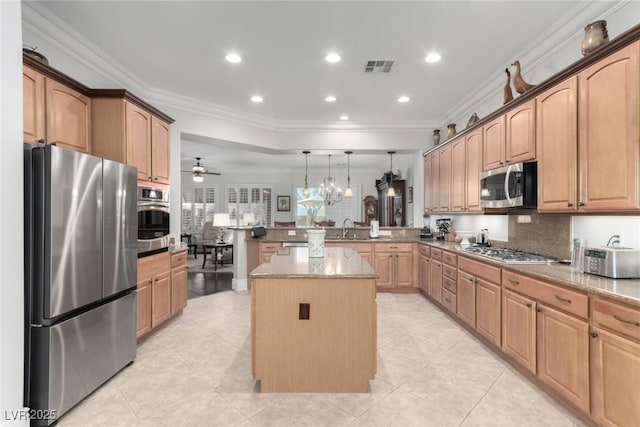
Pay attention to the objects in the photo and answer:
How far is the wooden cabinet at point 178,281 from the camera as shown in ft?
12.0

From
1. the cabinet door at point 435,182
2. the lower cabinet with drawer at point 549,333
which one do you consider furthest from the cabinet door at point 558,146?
the cabinet door at point 435,182

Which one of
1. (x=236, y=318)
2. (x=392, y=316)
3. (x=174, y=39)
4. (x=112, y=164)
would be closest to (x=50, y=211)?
(x=112, y=164)

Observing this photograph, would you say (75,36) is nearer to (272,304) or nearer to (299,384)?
(272,304)

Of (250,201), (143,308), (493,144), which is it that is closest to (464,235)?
(493,144)

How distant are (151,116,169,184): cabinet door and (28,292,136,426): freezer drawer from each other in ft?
4.88

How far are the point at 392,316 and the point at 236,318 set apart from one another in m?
2.02

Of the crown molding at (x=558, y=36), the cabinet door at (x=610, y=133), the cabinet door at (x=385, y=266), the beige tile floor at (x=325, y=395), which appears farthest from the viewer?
the cabinet door at (x=385, y=266)

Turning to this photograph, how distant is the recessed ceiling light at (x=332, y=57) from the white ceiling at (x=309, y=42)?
60 mm

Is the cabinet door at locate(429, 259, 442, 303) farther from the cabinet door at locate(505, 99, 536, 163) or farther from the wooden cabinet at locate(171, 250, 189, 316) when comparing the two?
the wooden cabinet at locate(171, 250, 189, 316)

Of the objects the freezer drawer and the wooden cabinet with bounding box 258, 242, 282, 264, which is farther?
the wooden cabinet with bounding box 258, 242, 282, 264

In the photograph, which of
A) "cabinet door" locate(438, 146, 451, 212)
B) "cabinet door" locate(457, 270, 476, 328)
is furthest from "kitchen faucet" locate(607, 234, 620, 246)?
"cabinet door" locate(438, 146, 451, 212)

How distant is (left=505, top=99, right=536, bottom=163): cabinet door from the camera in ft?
9.05

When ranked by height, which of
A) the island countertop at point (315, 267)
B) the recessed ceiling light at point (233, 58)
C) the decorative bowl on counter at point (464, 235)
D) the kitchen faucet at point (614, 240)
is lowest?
the island countertop at point (315, 267)

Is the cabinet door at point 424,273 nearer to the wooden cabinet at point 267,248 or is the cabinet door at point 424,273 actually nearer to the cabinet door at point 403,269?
the cabinet door at point 403,269
